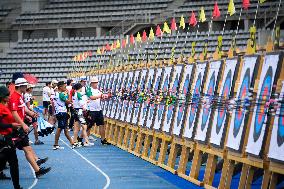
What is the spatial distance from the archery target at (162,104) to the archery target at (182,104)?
1.27 metres

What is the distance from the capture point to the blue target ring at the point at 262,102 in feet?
30.9

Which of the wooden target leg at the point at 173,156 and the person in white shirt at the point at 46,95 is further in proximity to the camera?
the person in white shirt at the point at 46,95

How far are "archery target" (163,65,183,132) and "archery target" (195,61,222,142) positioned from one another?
219 centimetres

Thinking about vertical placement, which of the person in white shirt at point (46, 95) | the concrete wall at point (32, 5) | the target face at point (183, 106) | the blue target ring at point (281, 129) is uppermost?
the concrete wall at point (32, 5)

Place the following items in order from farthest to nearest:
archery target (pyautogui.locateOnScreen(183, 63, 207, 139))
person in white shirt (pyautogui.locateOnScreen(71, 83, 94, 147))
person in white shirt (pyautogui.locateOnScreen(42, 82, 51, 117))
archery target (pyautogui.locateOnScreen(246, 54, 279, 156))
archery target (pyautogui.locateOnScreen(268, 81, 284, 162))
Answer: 1. person in white shirt (pyautogui.locateOnScreen(42, 82, 51, 117))
2. person in white shirt (pyautogui.locateOnScreen(71, 83, 94, 147))
3. archery target (pyautogui.locateOnScreen(183, 63, 207, 139))
4. archery target (pyautogui.locateOnScreen(246, 54, 279, 156))
5. archery target (pyautogui.locateOnScreen(268, 81, 284, 162))

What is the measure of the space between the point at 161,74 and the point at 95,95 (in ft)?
16.7

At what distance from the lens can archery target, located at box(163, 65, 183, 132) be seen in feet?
48.5

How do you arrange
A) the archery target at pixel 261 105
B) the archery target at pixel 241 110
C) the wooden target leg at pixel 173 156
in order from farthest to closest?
the wooden target leg at pixel 173 156
the archery target at pixel 241 110
the archery target at pixel 261 105

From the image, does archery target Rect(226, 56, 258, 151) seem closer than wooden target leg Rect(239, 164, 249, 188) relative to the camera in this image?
No

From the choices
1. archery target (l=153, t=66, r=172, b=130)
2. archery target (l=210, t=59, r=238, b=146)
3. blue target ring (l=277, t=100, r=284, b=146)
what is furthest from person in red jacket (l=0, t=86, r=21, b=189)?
archery target (l=153, t=66, r=172, b=130)

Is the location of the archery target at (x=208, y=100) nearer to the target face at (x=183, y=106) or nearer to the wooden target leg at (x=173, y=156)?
the target face at (x=183, y=106)

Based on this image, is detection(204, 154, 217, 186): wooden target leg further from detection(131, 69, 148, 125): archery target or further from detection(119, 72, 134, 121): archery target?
detection(119, 72, 134, 121): archery target

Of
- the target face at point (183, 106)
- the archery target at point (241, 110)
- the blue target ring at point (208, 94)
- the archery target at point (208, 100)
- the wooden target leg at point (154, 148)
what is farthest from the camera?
the wooden target leg at point (154, 148)

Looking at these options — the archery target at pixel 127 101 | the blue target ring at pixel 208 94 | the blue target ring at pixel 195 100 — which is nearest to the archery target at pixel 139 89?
the archery target at pixel 127 101
